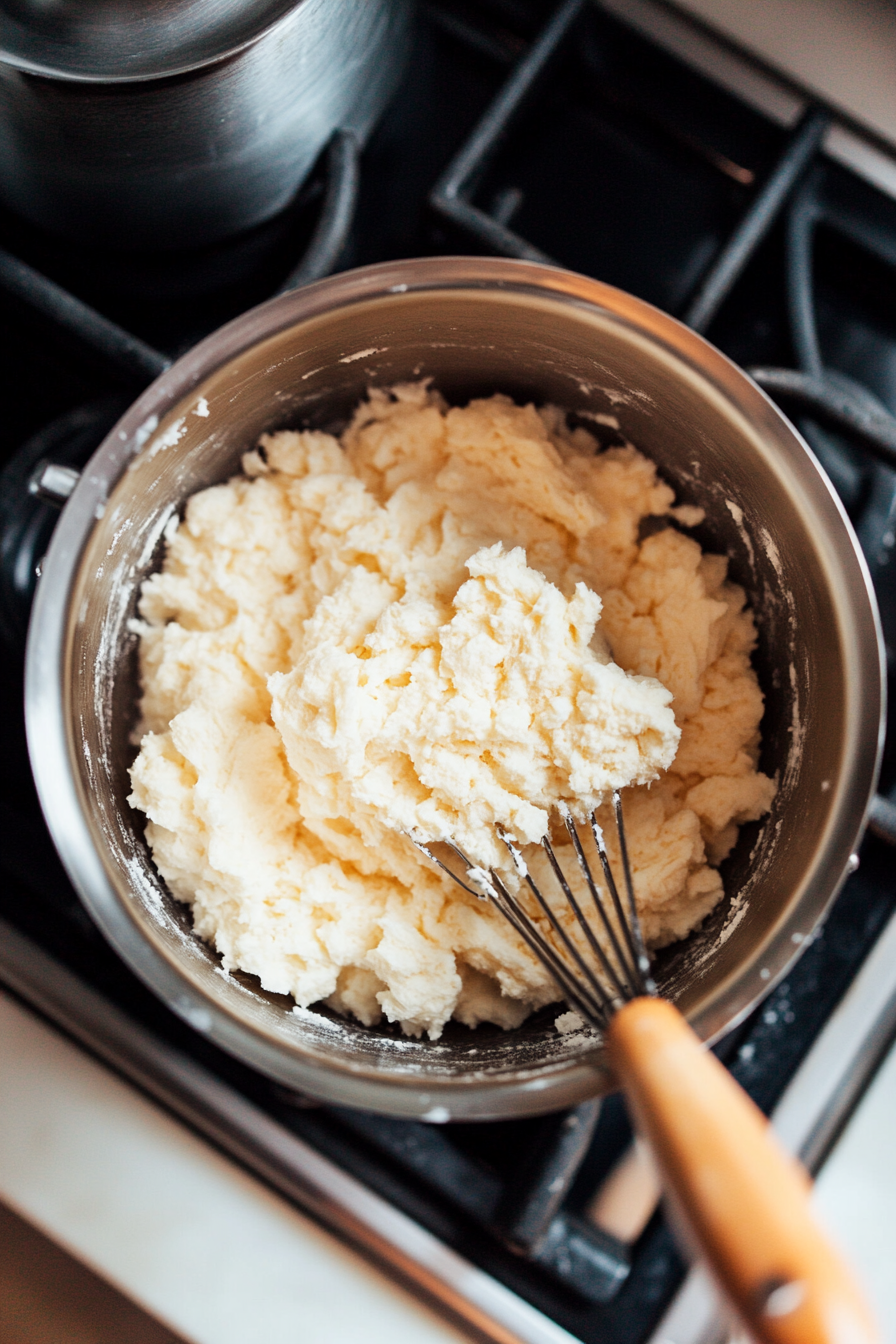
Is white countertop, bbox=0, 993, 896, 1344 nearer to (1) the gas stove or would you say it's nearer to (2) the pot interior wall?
(1) the gas stove

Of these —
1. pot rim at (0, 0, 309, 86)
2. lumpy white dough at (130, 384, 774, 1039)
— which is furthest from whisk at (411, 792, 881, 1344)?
pot rim at (0, 0, 309, 86)

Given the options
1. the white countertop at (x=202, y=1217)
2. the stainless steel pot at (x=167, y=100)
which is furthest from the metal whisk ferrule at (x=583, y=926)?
the stainless steel pot at (x=167, y=100)

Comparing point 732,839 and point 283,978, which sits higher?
point 732,839

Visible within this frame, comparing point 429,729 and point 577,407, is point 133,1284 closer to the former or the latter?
point 429,729

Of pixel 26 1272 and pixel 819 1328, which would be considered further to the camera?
pixel 26 1272

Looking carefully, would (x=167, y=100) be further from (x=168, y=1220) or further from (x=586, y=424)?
(x=168, y=1220)

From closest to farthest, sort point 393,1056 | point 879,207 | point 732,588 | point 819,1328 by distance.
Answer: point 819,1328, point 393,1056, point 732,588, point 879,207

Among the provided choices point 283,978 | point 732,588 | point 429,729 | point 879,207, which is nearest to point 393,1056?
point 283,978

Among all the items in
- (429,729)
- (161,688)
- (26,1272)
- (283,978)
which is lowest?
(26,1272)
